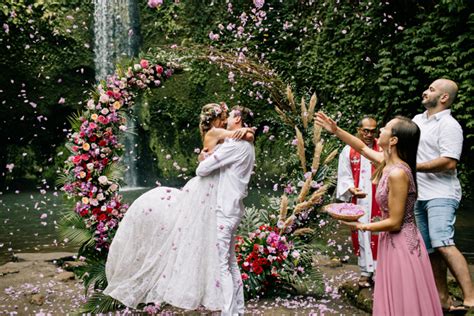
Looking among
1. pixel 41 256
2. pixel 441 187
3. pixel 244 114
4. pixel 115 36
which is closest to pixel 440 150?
pixel 441 187

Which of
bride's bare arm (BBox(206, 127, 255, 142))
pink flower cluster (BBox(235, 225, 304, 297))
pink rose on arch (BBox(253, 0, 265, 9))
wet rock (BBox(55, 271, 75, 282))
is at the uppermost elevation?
pink rose on arch (BBox(253, 0, 265, 9))

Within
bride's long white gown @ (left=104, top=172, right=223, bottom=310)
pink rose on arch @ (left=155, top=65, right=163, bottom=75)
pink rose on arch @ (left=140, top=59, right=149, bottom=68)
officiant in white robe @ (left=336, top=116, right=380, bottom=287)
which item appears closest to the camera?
bride's long white gown @ (left=104, top=172, right=223, bottom=310)

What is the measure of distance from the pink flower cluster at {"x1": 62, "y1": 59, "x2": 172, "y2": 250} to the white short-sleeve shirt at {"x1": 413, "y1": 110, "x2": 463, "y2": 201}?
3.20 metres

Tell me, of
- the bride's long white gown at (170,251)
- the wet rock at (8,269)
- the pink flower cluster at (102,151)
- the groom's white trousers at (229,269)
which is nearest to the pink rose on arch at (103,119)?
the pink flower cluster at (102,151)

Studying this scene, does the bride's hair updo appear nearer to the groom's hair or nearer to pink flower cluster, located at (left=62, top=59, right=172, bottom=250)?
the groom's hair

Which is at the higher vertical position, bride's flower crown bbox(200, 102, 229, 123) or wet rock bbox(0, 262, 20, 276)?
bride's flower crown bbox(200, 102, 229, 123)

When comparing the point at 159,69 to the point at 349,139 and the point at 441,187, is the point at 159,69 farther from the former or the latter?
the point at 441,187

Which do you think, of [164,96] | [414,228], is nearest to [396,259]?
[414,228]

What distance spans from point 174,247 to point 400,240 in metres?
2.38

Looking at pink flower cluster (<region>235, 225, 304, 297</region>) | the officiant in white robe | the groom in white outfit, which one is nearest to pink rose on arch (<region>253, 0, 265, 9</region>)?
the officiant in white robe

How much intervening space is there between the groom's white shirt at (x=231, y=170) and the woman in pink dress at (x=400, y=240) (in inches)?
61.0

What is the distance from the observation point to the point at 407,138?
3736 mm

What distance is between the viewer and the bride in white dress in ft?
16.8

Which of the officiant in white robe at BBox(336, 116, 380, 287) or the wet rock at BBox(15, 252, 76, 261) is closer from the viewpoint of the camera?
the officiant in white robe at BBox(336, 116, 380, 287)
